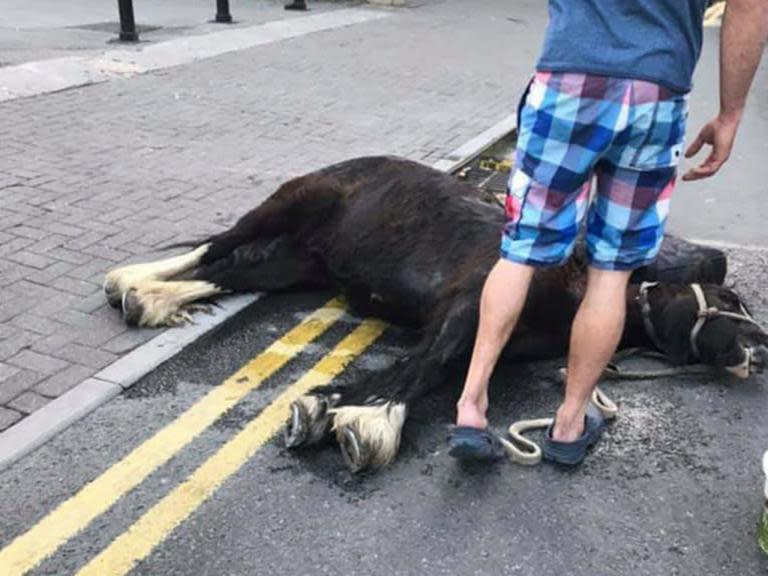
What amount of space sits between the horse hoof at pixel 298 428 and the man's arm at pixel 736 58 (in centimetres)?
160

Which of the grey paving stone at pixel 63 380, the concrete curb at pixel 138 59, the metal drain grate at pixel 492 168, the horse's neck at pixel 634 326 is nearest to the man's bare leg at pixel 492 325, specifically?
the horse's neck at pixel 634 326

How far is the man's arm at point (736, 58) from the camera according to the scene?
3.04m

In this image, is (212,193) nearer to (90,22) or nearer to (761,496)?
(761,496)

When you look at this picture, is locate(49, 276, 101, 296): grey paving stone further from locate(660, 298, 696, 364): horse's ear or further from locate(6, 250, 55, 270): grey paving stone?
locate(660, 298, 696, 364): horse's ear

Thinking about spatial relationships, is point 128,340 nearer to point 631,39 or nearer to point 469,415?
point 469,415

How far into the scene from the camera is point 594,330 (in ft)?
11.1

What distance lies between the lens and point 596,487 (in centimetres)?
346

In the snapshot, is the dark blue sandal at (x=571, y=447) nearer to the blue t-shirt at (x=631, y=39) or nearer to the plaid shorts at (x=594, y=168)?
the plaid shorts at (x=594, y=168)

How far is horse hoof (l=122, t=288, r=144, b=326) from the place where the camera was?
14.8 ft

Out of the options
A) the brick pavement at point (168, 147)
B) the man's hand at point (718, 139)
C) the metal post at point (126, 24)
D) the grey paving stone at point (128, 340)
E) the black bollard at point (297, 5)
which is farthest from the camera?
the black bollard at point (297, 5)

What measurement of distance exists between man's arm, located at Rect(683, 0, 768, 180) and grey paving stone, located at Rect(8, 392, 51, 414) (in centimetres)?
252

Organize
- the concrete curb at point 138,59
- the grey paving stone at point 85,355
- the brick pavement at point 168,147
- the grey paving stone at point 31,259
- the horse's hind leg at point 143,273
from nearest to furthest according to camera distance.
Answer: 1. the grey paving stone at point 85,355
2. the brick pavement at point 168,147
3. the horse's hind leg at point 143,273
4. the grey paving stone at point 31,259
5. the concrete curb at point 138,59

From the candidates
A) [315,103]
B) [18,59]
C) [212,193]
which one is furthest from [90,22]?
[212,193]

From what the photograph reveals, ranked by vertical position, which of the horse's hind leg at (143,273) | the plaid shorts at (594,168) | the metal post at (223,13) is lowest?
the metal post at (223,13)
